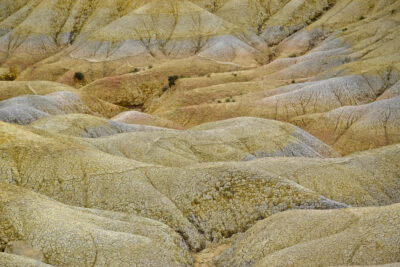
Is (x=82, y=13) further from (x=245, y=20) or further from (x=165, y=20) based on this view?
(x=245, y=20)

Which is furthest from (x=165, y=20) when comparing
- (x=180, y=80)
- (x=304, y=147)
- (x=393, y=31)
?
(x=304, y=147)

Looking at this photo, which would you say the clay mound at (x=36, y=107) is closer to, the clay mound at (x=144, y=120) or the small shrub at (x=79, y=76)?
the clay mound at (x=144, y=120)

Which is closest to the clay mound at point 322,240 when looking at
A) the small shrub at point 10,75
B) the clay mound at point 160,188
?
the clay mound at point 160,188

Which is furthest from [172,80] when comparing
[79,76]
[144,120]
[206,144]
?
[206,144]

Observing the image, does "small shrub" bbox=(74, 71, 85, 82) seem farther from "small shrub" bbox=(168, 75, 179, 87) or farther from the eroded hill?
"small shrub" bbox=(168, 75, 179, 87)

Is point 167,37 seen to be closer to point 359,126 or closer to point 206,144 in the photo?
point 359,126
